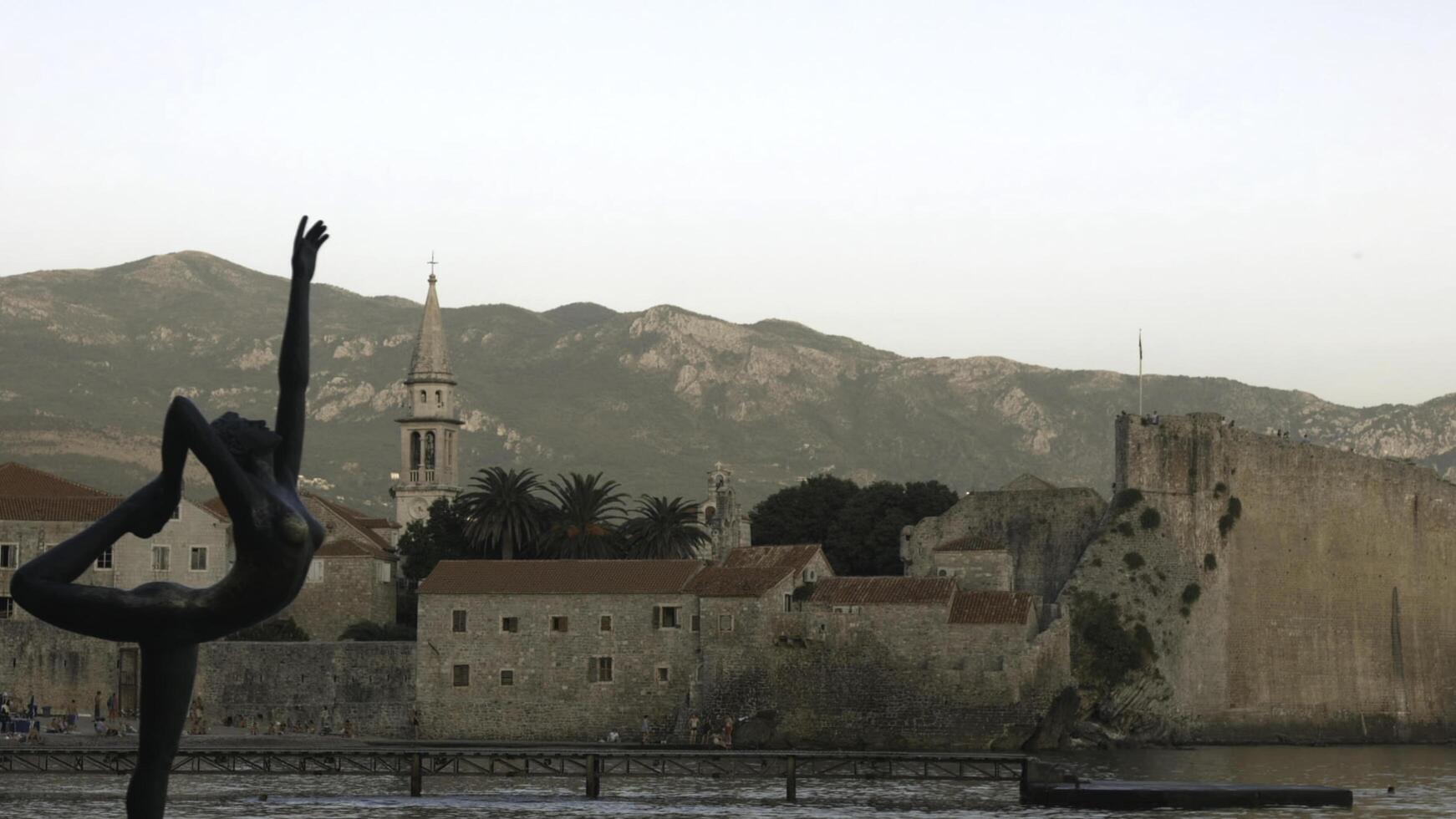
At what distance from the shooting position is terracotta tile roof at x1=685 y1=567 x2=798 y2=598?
228ft

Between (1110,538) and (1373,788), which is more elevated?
(1110,538)

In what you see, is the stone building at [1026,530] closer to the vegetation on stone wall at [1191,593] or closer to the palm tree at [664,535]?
the vegetation on stone wall at [1191,593]

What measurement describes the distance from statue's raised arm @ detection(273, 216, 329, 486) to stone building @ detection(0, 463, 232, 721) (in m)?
48.1

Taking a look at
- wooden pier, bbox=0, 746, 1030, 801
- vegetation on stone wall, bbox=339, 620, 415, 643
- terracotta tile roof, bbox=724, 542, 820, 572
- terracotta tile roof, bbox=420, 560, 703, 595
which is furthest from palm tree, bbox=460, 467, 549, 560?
wooden pier, bbox=0, 746, 1030, 801

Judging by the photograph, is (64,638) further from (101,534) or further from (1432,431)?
(1432,431)

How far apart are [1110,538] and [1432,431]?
92.6 m

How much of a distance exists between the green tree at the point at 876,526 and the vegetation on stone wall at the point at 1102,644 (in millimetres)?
12824

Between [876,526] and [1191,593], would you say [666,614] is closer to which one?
[1191,593]

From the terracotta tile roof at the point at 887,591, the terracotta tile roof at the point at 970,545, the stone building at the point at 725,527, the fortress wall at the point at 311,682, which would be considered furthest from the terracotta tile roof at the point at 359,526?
the terracotta tile roof at the point at 887,591

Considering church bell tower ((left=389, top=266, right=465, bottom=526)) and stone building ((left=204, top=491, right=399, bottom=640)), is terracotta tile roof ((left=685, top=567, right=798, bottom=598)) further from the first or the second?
church bell tower ((left=389, top=266, right=465, bottom=526))

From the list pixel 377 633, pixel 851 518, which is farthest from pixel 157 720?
pixel 851 518

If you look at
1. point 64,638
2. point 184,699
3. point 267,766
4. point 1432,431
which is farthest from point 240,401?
point 184,699

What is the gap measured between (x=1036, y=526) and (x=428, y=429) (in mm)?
36269

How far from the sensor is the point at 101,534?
832 inches
